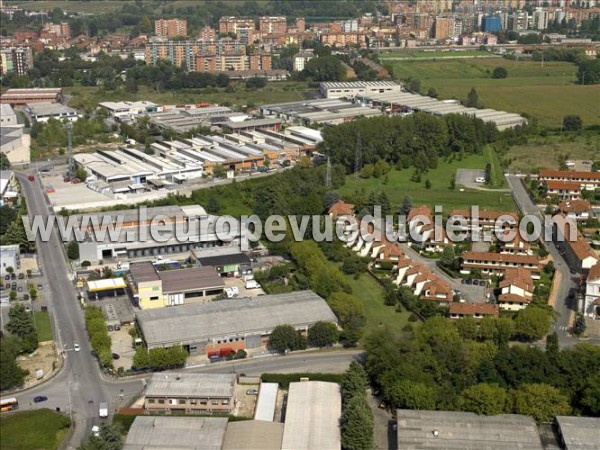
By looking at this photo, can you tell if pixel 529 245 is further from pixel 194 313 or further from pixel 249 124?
pixel 249 124

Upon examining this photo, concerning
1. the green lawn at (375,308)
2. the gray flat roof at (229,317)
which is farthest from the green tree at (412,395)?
the gray flat roof at (229,317)

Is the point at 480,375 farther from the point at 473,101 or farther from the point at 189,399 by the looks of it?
the point at 473,101

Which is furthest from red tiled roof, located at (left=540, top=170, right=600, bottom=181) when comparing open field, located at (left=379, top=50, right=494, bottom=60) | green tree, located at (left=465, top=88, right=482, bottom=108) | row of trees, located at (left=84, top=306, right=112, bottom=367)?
open field, located at (left=379, top=50, right=494, bottom=60)

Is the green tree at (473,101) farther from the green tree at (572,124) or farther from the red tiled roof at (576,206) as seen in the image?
the red tiled roof at (576,206)

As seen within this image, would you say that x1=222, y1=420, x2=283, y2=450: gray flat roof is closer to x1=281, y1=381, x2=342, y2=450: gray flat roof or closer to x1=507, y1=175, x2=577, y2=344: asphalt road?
A: x1=281, y1=381, x2=342, y2=450: gray flat roof

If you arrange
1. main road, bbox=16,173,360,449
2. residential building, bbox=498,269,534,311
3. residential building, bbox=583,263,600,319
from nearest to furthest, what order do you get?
1. main road, bbox=16,173,360,449
2. residential building, bbox=583,263,600,319
3. residential building, bbox=498,269,534,311

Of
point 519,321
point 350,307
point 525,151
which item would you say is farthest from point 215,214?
point 525,151

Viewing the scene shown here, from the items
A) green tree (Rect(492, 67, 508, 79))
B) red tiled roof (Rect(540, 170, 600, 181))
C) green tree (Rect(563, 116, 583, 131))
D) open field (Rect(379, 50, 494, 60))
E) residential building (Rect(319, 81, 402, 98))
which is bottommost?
red tiled roof (Rect(540, 170, 600, 181))

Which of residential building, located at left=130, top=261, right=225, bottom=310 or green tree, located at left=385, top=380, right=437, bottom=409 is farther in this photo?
residential building, located at left=130, top=261, right=225, bottom=310

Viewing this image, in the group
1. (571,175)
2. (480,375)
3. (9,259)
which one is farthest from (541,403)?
(571,175)
